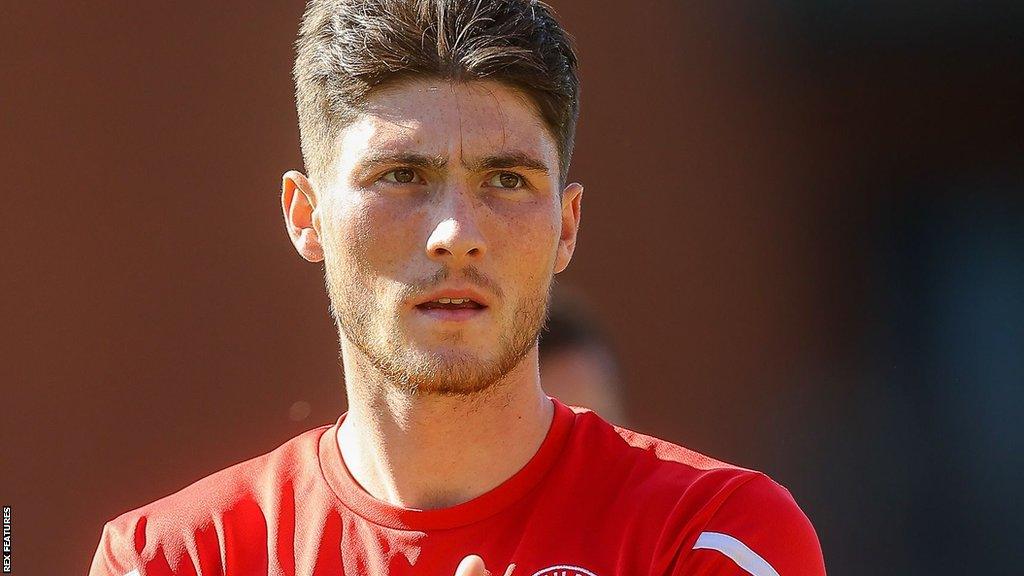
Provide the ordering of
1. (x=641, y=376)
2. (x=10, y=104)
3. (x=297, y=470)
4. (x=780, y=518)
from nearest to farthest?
1. (x=780, y=518)
2. (x=297, y=470)
3. (x=10, y=104)
4. (x=641, y=376)

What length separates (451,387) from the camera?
1.68 meters

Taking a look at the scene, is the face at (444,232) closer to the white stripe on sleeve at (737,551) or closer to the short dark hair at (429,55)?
the short dark hair at (429,55)

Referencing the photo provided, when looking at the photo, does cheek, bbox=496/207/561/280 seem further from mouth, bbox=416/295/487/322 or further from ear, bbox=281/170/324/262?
ear, bbox=281/170/324/262

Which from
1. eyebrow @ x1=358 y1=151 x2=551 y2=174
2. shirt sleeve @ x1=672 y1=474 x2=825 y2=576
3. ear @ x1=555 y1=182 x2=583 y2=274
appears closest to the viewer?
shirt sleeve @ x1=672 y1=474 x2=825 y2=576

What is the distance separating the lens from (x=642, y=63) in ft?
9.27

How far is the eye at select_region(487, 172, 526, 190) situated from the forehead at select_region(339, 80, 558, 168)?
0.04m

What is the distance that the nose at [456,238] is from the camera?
1.62 metres

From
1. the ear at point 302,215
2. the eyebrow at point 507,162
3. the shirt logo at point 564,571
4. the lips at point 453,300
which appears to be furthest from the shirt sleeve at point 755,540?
the ear at point 302,215

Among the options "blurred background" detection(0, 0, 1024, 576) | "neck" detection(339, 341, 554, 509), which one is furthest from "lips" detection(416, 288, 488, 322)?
"blurred background" detection(0, 0, 1024, 576)

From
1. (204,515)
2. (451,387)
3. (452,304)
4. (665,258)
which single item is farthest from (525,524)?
(665,258)

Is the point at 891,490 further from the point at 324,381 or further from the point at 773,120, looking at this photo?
the point at 324,381

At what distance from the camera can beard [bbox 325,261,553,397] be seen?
1.66 m

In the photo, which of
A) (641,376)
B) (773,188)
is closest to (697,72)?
(773,188)

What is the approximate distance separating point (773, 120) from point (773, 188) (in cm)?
16
